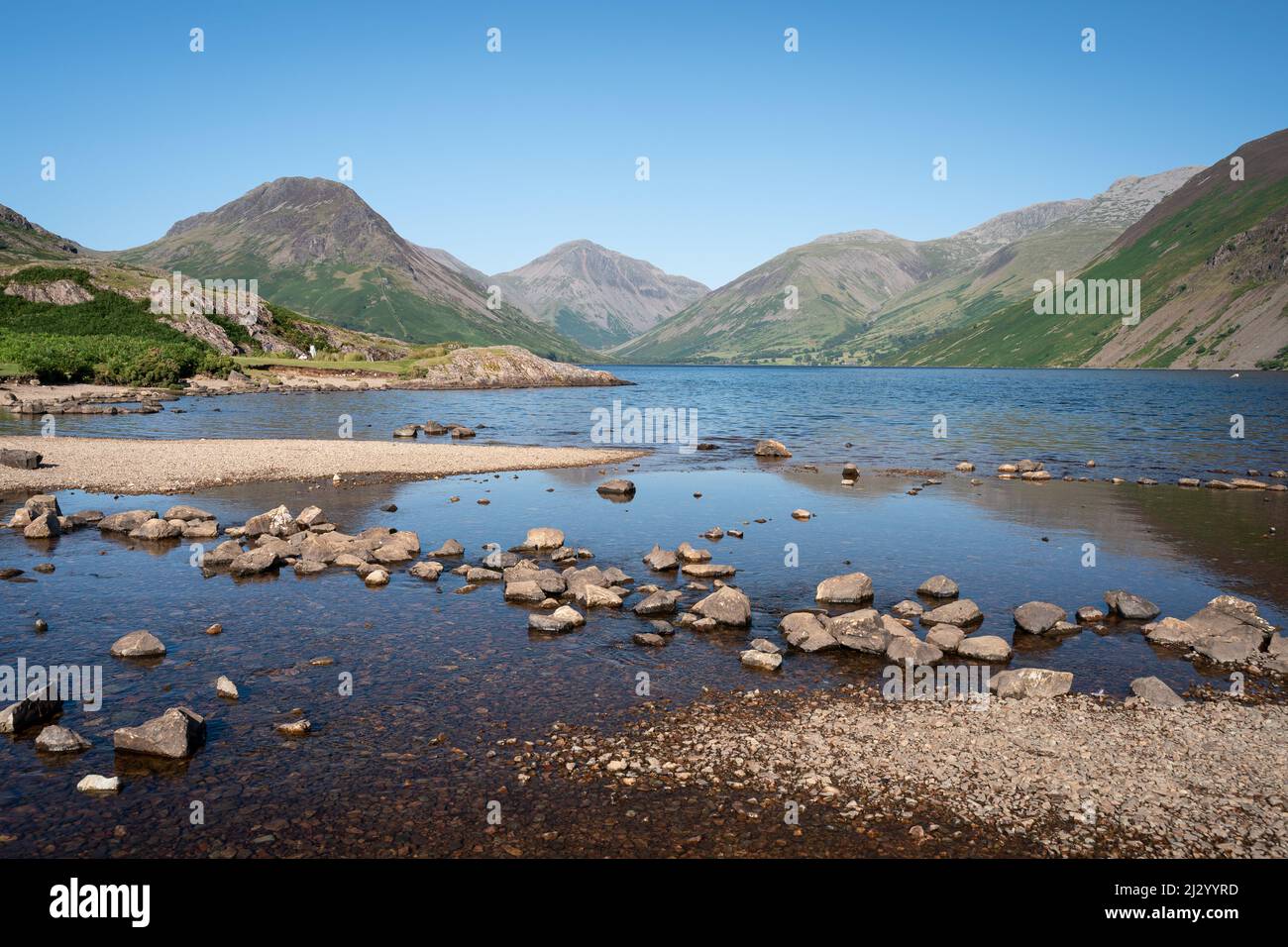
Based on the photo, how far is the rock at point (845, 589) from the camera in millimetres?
25375

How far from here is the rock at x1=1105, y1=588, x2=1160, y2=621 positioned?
2397cm

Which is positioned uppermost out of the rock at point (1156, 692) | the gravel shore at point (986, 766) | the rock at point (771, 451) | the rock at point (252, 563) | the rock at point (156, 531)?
the rock at point (771, 451)

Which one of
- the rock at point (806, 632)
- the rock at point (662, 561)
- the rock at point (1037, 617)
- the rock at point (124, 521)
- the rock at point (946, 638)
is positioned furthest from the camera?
the rock at point (124, 521)

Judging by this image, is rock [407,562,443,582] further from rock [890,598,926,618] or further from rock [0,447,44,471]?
rock [0,447,44,471]

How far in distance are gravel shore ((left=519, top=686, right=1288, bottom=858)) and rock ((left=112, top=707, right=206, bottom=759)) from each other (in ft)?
21.5

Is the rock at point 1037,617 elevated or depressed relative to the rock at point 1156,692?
elevated

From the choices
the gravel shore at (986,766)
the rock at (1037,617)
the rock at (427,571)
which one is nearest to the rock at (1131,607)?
the rock at (1037,617)

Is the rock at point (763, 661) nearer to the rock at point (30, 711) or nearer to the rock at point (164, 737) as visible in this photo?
the rock at point (164, 737)

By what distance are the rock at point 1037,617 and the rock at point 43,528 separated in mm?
36934

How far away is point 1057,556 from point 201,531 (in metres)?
35.9

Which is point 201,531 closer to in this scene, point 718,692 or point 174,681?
point 174,681

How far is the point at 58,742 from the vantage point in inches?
587

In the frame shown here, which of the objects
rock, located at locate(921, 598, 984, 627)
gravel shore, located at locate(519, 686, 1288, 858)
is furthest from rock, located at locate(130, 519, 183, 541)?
rock, located at locate(921, 598, 984, 627)
